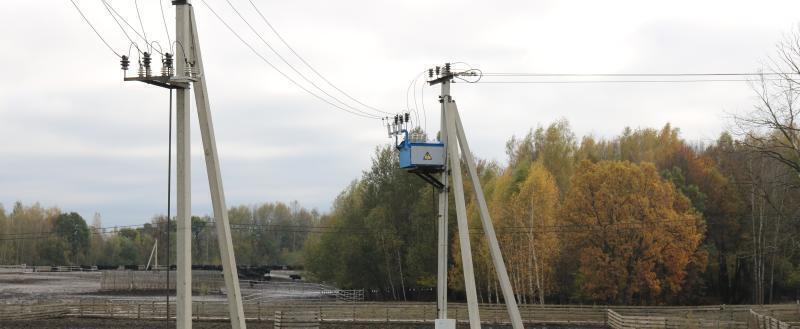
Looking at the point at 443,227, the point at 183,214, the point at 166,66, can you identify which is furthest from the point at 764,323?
the point at 166,66

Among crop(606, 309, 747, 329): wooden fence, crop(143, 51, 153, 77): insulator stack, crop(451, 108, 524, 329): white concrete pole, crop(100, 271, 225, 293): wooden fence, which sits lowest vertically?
crop(100, 271, 225, 293): wooden fence

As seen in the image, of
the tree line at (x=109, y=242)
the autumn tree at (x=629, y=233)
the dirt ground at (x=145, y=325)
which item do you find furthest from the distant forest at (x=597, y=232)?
the tree line at (x=109, y=242)

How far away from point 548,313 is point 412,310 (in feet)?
23.9

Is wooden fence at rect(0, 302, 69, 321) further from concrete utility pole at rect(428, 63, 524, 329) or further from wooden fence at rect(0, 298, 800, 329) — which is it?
concrete utility pole at rect(428, 63, 524, 329)

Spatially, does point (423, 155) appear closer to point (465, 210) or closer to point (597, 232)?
point (465, 210)

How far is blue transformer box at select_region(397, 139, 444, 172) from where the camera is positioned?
89.0 feet

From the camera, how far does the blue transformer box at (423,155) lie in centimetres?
2714

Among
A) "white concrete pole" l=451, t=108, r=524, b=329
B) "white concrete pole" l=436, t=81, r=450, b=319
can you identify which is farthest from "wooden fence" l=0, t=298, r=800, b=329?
"white concrete pole" l=436, t=81, r=450, b=319

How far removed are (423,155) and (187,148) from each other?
11080mm

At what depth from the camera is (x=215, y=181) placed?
18.5 metres

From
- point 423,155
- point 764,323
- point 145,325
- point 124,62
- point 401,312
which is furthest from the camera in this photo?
point 401,312

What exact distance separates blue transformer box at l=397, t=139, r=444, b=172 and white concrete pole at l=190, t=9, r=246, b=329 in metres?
9.47

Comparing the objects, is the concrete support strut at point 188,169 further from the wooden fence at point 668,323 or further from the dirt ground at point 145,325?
the wooden fence at point 668,323

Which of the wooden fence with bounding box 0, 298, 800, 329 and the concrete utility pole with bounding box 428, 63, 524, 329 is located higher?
the concrete utility pole with bounding box 428, 63, 524, 329
